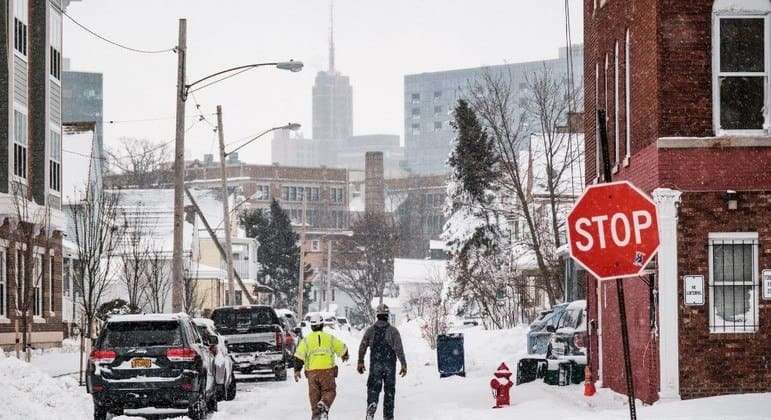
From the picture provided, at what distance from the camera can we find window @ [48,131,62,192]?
47.5 meters

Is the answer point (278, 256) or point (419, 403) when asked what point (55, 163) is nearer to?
point (419, 403)

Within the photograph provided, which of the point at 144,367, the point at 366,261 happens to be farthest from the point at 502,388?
the point at 366,261

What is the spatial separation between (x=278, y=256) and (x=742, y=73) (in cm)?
7958

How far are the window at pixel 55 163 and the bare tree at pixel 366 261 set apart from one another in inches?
2381

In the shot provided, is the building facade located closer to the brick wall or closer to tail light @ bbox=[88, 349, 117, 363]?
tail light @ bbox=[88, 349, 117, 363]

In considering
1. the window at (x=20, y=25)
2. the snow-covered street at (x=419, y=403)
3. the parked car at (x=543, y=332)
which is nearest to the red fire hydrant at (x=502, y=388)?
the snow-covered street at (x=419, y=403)

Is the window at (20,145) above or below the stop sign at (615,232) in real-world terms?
above

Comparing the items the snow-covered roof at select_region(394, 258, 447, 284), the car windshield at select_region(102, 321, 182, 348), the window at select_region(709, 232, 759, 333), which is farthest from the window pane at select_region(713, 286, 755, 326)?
the snow-covered roof at select_region(394, 258, 447, 284)

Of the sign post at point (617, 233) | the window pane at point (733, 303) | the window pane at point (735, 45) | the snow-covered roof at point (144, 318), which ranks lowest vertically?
the snow-covered roof at point (144, 318)

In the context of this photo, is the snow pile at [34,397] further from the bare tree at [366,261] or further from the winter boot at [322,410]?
the bare tree at [366,261]

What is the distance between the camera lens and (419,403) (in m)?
24.9

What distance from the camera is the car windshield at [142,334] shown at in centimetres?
A: 2145

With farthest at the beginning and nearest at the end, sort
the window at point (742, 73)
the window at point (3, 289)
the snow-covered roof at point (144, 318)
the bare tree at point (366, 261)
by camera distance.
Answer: the bare tree at point (366, 261), the window at point (3, 289), the snow-covered roof at point (144, 318), the window at point (742, 73)

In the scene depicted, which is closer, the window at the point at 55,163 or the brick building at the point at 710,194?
the brick building at the point at 710,194
